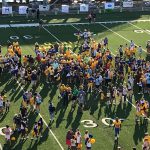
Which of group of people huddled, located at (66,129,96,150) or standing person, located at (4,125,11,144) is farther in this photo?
standing person, located at (4,125,11,144)

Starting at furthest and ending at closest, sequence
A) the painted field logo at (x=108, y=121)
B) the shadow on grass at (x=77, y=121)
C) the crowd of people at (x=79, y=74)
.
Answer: the crowd of people at (x=79, y=74)
the painted field logo at (x=108, y=121)
the shadow on grass at (x=77, y=121)

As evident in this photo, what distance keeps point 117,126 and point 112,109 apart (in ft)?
13.3

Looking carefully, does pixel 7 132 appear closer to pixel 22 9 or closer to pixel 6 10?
pixel 6 10

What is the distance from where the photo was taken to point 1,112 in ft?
97.2

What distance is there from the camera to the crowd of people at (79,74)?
30.7m

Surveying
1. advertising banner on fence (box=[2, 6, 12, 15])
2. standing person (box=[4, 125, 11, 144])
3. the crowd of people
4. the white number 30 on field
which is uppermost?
Answer: advertising banner on fence (box=[2, 6, 12, 15])

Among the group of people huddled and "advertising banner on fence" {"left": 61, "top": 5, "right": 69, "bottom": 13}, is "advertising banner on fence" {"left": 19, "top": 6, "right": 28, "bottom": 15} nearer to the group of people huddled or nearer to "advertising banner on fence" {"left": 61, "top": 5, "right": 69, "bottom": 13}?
"advertising banner on fence" {"left": 61, "top": 5, "right": 69, "bottom": 13}

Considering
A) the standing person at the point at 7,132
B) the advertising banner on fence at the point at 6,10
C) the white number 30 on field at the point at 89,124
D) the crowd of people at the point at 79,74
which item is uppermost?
the advertising banner on fence at the point at 6,10

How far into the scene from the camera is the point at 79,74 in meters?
33.8

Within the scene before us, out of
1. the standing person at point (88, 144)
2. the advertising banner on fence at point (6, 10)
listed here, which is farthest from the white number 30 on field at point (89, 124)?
the advertising banner on fence at point (6, 10)

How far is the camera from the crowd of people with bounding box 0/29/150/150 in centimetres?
3066

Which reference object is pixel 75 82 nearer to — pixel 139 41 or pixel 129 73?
pixel 129 73

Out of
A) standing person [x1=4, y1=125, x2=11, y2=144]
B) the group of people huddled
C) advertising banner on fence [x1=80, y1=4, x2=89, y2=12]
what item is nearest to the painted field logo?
the group of people huddled

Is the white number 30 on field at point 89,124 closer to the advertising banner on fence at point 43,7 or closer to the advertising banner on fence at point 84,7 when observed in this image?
the advertising banner on fence at point 43,7
